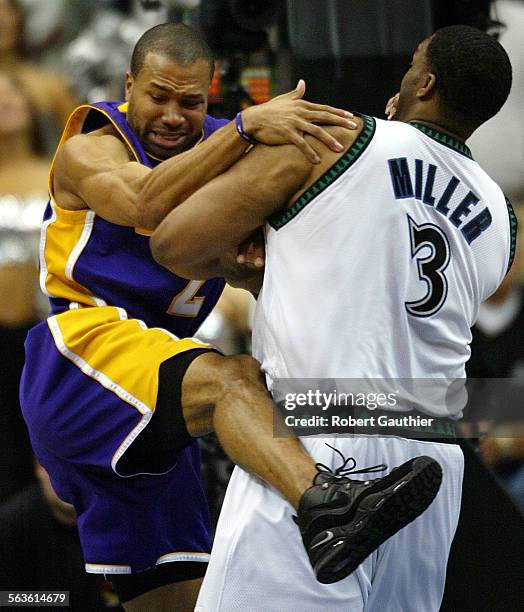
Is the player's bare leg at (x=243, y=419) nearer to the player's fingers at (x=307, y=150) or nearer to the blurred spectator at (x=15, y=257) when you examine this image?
the player's fingers at (x=307, y=150)

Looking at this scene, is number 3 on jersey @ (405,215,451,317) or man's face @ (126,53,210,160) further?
man's face @ (126,53,210,160)

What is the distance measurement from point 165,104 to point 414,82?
3.18 ft

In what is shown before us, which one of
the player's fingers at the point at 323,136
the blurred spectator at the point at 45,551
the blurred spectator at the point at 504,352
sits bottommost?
the blurred spectator at the point at 45,551

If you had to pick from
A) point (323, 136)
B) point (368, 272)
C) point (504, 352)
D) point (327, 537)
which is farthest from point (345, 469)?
point (504, 352)

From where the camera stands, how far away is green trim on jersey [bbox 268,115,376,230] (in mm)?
3049

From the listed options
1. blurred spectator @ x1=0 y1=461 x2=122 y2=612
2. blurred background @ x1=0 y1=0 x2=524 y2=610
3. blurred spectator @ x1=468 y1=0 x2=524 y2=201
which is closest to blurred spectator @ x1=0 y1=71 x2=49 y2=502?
blurred background @ x1=0 y1=0 x2=524 y2=610

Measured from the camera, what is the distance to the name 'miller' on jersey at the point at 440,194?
3.09 m

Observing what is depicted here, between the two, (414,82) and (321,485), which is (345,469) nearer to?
(321,485)

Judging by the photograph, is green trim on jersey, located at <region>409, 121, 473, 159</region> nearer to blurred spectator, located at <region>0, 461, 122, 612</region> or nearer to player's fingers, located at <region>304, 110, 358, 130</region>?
player's fingers, located at <region>304, 110, 358, 130</region>

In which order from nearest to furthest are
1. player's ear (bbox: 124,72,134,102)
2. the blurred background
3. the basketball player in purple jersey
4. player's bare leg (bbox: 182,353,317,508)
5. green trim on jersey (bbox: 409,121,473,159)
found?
player's bare leg (bbox: 182,353,317,508), green trim on jersey (bbox: 409,121,473,159), the basketball player in purple jersey, player's ear (bbox: 124,72,134,102), the blurred background

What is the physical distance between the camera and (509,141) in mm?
4852

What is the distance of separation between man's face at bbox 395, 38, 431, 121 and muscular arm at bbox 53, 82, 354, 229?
0.82ft

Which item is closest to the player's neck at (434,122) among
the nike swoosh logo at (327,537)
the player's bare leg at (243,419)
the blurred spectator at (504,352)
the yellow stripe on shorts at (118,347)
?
the player's bare leg at (243,419)

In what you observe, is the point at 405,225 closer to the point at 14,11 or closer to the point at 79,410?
the point at 79,410
